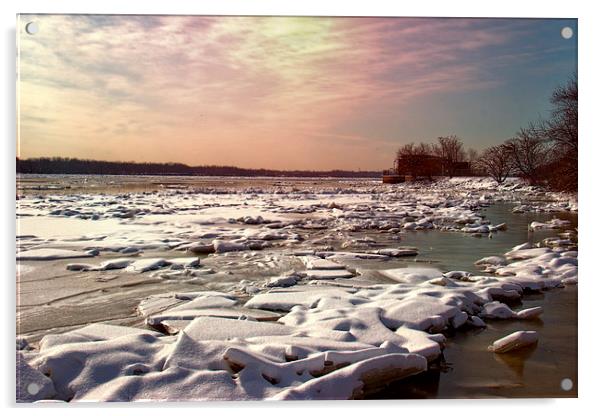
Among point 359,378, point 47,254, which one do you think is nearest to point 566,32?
point 359,378

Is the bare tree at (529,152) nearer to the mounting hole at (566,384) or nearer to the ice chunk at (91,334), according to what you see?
the mounting hole at (566,384)

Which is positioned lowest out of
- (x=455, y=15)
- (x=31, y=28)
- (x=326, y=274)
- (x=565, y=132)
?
(x=326, y=274)

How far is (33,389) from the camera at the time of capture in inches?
114

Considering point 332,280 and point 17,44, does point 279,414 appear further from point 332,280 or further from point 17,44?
point 17,44

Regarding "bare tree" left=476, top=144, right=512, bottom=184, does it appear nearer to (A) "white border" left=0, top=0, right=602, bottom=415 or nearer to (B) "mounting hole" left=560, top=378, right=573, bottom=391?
(A) "white border" left=0, top=0, right=602, bottom=415

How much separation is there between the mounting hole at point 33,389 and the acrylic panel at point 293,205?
1 cm

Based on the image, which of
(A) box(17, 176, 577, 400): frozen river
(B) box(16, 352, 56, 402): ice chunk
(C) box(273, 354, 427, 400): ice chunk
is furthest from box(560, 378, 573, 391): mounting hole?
(B) box(16, 352, 56, 402): ice chunk

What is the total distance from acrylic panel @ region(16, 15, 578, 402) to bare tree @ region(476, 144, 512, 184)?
2cm

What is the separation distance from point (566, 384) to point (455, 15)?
245 cm

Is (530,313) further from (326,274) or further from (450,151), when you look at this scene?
(326,274)

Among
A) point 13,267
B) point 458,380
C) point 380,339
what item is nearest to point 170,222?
point 13,267

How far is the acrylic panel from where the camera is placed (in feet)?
9.45

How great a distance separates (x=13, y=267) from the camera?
3.14m

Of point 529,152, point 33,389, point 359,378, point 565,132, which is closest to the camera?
point 359,378
